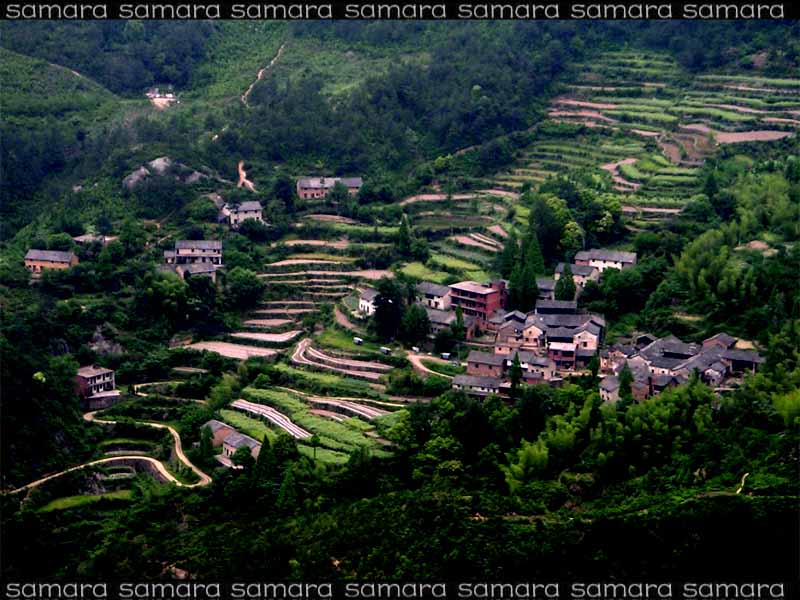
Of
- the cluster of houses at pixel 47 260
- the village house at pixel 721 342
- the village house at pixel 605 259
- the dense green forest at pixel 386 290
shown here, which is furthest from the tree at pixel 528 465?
the cluster of houses at pixel 47 260

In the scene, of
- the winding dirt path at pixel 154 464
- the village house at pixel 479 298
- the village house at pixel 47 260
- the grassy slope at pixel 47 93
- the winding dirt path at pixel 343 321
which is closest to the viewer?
the winding dirt path at pixel 154 464

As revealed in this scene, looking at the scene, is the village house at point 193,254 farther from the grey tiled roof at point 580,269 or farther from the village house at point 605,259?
the village house at point 605,259

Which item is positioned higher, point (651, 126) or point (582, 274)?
point (651, 126)

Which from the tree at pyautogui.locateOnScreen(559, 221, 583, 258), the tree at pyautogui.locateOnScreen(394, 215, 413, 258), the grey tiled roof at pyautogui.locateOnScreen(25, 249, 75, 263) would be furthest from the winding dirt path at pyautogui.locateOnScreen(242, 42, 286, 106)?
the tree at pyautogui.locateOnScreen(559, 221, 583, 258)

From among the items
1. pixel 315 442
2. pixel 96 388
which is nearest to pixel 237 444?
pixel 315 442

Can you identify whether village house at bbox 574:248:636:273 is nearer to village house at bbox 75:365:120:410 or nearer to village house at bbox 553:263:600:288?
village house at bbox 553:263:600:288

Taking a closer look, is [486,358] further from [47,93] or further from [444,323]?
Answer: [47,93]
